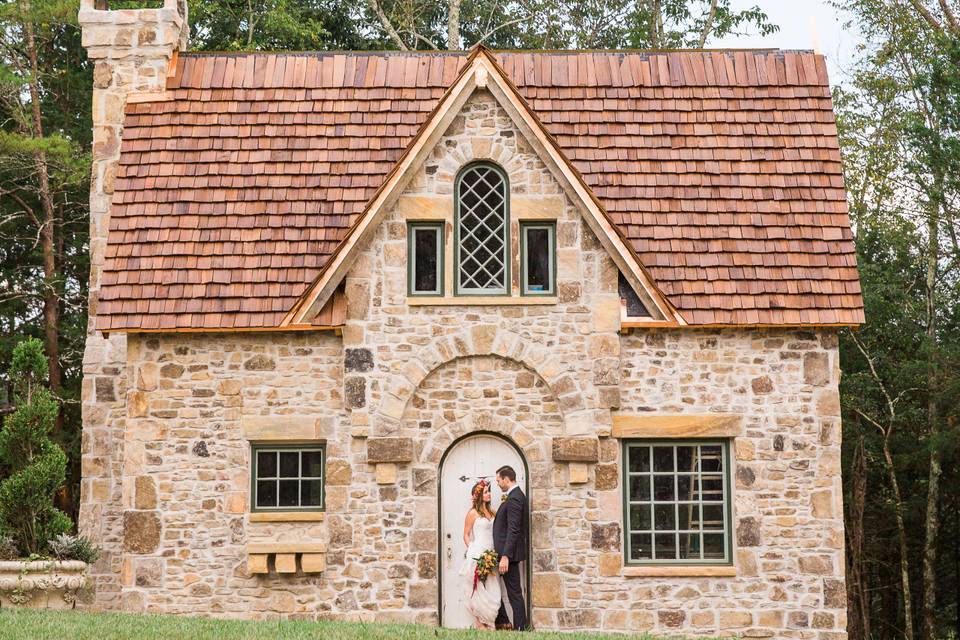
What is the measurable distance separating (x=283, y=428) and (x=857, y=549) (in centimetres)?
1103

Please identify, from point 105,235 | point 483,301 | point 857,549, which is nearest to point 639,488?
point 483,301

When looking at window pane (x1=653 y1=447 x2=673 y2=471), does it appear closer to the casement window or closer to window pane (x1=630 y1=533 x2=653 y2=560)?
the casement window

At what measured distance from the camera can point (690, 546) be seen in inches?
562

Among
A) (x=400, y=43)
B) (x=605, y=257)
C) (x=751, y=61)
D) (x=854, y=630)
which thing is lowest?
(x=854, y=630)

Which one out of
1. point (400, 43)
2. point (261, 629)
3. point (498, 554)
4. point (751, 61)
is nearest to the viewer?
point (261, 629)

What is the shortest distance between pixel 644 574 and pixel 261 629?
4.54 metres

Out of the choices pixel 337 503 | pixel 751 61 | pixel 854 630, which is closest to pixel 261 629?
pixel 337 503

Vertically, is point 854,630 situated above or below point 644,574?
below

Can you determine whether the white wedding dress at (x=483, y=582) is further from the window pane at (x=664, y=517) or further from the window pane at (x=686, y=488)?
the window pane at (x=686, y=488)

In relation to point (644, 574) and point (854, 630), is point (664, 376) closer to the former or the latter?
point (644, 574)

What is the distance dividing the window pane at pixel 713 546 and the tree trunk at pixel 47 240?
13.7 m

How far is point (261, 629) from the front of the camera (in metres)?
11.4

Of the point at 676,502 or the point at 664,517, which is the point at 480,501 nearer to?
the point at 664,517

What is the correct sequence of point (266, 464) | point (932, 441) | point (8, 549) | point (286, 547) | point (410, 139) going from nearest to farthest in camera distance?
point (8, 549) < point (286, 547) < point (266, 464) < point (410, 139) < point (932, 441)
